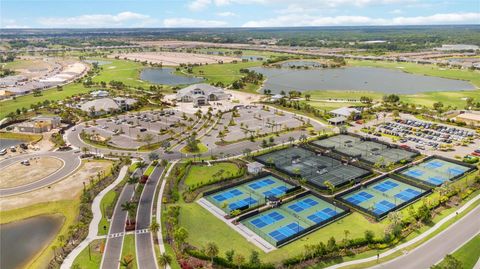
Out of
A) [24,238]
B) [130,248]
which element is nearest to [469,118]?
[130,248]

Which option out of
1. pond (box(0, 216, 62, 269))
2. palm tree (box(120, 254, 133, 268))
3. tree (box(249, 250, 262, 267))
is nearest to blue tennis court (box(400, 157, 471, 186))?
tree (box(249, 250, 262, 267))

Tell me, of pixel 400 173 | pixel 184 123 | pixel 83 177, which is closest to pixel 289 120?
pixel 184 123

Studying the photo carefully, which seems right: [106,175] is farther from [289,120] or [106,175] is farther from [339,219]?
[289,120]

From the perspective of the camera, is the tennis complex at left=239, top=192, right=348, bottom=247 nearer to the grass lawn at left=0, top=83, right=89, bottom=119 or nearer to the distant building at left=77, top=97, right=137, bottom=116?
the distant building at left=77, top=97, right=137, bottom=116

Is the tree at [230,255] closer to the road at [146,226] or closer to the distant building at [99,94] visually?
the road at [146,226]

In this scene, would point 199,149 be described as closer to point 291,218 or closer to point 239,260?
point 291,218

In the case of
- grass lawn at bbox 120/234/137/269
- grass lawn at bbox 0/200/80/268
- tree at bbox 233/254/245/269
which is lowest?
grass lawn at bbox 0/200/80/268
